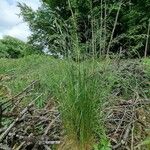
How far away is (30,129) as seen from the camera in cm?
504

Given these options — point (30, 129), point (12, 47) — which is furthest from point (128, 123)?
point (12, 47)

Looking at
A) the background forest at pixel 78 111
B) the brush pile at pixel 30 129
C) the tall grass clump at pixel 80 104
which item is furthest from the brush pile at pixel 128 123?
the brush pile at pixel 30 129

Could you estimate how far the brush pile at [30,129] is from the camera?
4621 mm

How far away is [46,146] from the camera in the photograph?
15.1ft

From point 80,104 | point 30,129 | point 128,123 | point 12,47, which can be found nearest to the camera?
point 80,104

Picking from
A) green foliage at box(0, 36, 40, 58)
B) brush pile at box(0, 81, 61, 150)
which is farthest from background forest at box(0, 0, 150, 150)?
green foliage at box(0, 36, 40, 58)

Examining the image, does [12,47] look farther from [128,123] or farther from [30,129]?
[30,129]

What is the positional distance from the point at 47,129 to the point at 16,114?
0.33 m

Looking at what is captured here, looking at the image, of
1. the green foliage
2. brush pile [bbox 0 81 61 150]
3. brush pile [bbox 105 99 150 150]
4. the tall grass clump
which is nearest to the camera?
the tall grass clump

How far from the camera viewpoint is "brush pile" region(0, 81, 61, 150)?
15.2ft

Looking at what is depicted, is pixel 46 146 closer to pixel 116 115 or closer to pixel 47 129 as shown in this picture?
pixel 47 129

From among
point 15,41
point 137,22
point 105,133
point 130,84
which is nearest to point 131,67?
point 130,84

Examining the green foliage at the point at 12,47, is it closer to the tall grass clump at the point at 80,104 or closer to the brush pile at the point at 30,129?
the brush pile at the point at 30,129

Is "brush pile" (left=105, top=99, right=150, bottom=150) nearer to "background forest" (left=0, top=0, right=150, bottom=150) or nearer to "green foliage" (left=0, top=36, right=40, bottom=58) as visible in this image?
"background forest" (left=0, top=0, right=150, bottom=150)
